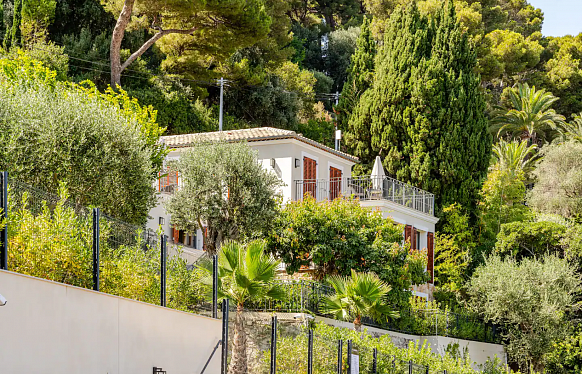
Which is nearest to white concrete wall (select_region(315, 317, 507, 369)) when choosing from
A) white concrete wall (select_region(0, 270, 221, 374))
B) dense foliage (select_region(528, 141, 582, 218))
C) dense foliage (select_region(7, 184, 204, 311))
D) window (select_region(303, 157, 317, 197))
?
window (select_region(303, 157, 317, 197))

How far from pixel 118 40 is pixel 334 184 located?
1215 cm

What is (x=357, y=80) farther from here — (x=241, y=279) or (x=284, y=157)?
(x=241, y=279)

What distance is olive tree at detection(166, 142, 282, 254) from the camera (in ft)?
87.6

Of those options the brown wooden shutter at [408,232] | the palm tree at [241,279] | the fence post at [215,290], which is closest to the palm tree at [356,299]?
the palm tree at [241,279]

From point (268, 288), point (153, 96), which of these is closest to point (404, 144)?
point (153, 96)

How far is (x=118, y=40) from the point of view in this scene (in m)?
39.1

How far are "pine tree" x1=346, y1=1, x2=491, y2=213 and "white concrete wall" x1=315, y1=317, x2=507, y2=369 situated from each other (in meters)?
8.29

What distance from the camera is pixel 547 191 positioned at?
45.2 meters

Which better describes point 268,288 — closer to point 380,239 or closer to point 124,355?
point 124,355

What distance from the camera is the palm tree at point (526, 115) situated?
5538 centimetres

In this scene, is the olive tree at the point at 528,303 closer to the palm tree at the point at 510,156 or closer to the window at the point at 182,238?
the window at the point at 182,238

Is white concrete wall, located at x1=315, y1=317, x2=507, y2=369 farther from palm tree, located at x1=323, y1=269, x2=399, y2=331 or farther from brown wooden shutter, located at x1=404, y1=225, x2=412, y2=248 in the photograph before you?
brown wooden shutter, located at x1=404, y1=225, x2=412, y2=248

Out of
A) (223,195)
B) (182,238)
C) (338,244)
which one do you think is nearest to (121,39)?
(182,238)

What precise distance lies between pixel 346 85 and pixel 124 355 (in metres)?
34.5
